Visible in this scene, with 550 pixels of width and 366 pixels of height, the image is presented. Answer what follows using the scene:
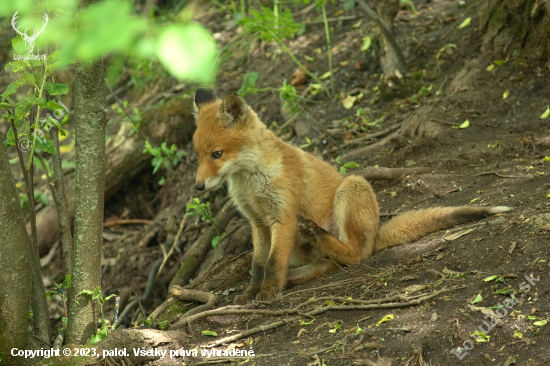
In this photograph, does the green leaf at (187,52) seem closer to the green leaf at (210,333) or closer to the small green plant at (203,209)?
the green leaf at (210,333)

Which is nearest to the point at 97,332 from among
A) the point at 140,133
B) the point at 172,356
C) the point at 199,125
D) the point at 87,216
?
the point at 172,356

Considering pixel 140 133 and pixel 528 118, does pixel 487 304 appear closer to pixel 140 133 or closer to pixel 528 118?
pixel 528 118

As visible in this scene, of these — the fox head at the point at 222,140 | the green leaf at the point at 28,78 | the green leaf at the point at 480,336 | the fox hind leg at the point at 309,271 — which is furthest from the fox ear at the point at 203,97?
the green leaf at the point at 480,336

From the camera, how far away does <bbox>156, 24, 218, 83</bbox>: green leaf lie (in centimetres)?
142

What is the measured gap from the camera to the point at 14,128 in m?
3.91

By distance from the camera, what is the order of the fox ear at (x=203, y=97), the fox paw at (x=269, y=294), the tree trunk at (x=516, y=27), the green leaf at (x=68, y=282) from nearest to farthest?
the green leaf at (x=68, y=282) → the fox paw at (x=269, y=294) → the fox ear at (x=203, y=97) → the tree trunk at (x=516, y=27)

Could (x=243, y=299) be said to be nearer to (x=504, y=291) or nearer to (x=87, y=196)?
(x=87, y=196)

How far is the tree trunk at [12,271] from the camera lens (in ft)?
12.4

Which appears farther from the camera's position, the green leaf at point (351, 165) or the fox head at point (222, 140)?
the green leaf at point (351, 165)

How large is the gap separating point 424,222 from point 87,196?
313 cm

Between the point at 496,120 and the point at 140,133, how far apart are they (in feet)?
19.3

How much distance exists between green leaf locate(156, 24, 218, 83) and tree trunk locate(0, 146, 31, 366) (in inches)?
109

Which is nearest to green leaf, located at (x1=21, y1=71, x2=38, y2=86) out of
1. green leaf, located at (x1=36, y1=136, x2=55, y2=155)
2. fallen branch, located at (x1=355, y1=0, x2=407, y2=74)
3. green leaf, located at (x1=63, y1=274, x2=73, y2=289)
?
green leaf, located at (x1=36, y1=136, x2=55, y2=155)

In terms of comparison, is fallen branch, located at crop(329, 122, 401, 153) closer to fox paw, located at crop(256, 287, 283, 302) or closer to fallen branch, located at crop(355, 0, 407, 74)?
fallen branch, located at crop(355, 0, 407, 74)
